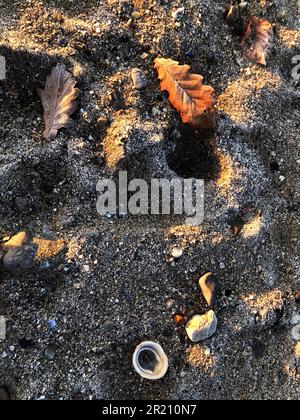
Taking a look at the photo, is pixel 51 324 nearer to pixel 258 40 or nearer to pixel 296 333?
pixel 296 333

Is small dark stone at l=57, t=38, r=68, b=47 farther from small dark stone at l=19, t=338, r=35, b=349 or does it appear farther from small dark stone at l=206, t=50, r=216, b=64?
small dark stone at l=19, t=338, r=35, b=349

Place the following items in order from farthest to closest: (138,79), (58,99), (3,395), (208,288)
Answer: (138,79)
(58,99)
(208,288)
(3,395)

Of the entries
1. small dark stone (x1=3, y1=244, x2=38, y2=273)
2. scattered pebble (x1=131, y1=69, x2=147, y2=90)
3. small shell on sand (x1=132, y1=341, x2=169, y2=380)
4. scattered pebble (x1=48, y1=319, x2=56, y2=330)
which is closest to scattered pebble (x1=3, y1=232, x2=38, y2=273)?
small dark stone (x1=3, y1=244, x2=38, y2=273)

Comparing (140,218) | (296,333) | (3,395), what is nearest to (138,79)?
(140,218)
